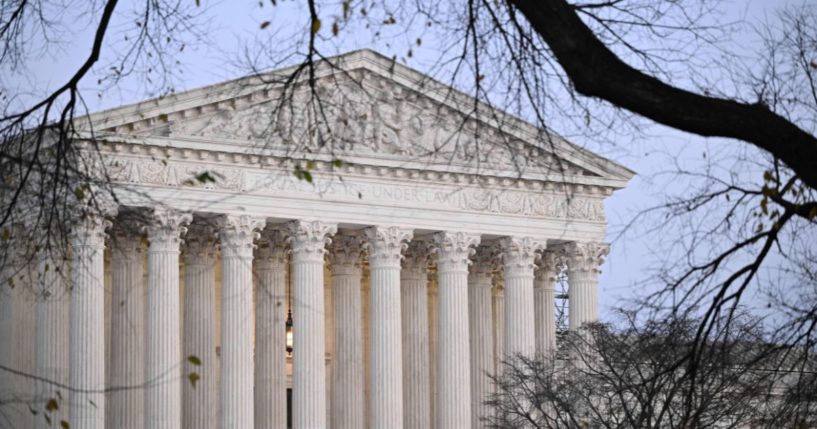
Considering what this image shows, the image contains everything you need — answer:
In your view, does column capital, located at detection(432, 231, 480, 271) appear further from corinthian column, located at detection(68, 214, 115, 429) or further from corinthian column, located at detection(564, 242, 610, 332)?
corinthian column, located at detection(68, 214, 115, 429)

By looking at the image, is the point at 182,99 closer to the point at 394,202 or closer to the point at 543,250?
the point at 394,202

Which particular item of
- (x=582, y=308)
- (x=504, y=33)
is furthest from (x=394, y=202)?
(x=504, y=33)

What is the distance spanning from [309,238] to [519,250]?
9.89 metres

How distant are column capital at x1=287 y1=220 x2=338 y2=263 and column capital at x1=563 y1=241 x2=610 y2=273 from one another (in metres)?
12.0

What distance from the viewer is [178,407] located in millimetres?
68938

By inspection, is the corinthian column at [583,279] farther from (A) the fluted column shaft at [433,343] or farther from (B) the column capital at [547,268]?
(A) the fluted column shaft at [433,343]

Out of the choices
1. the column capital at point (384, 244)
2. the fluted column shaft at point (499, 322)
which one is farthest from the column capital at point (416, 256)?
the fluted column shaft at point (499, 322)

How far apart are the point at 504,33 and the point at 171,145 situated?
46666mm

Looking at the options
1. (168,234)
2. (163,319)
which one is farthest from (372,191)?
(163,319)

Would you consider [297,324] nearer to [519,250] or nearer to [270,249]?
[270,249]

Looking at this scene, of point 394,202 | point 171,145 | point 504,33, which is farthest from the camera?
point 394,202

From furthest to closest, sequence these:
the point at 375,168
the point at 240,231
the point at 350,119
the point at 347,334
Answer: the point at 347,334 → the point at 375,168 → the point at 240,231 → the point at 350,119

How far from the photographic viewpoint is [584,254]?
261 ft

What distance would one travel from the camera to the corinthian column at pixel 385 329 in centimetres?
7362
